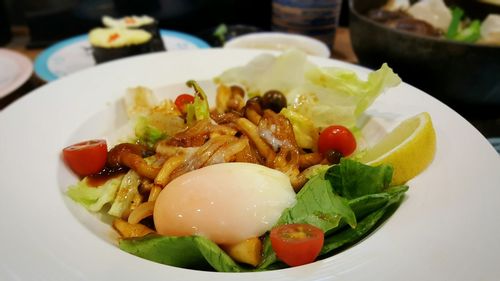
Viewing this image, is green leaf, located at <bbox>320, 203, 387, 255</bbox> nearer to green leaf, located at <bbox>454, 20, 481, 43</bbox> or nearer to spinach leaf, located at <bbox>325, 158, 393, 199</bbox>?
spinach leaf, located at <bbox>325, 158, 393, 199</bbox>

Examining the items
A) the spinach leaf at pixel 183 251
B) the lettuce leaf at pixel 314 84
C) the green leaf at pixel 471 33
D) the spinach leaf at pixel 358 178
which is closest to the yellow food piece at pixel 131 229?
the spinach leaf at pixel 183 251

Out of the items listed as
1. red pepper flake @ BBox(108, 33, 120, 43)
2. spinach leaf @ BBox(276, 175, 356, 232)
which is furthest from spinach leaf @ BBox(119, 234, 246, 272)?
red pepper flake @ BBox(108, 33, 120, 43)

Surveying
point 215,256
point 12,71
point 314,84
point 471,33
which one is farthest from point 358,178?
point 12,71

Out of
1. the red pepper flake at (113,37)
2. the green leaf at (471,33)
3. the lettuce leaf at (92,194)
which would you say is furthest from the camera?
the red pepper flake at (113,37)

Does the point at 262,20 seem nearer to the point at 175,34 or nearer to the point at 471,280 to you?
the point at 175,34

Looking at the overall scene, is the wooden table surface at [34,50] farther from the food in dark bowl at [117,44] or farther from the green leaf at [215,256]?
the green leaf at [215,256]
